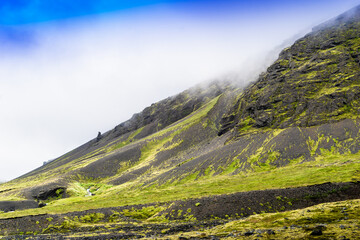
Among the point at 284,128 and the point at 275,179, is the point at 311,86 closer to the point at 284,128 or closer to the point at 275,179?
the point at 284,128

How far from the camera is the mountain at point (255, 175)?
5522 cm

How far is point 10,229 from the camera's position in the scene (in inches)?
2293

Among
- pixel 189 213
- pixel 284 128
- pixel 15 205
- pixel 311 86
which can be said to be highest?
pixel 15 205

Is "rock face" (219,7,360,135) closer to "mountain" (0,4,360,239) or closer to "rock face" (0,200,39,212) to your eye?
"mountain" (0,4,360,239)

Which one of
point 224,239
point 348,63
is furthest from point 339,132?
point 224,239

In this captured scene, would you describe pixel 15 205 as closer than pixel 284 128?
Yes

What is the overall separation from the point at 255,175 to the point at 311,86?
87.7 meters

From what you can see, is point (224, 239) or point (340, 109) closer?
point (224, 239)

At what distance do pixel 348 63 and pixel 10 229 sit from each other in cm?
18853

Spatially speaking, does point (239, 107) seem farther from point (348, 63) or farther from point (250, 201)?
point (250, 201)

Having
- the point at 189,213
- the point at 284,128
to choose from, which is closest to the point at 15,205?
the point at 189,213

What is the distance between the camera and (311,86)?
5915 inches

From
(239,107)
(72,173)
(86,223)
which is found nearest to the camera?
(86,223)

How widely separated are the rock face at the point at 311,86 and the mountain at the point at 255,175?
691mm
